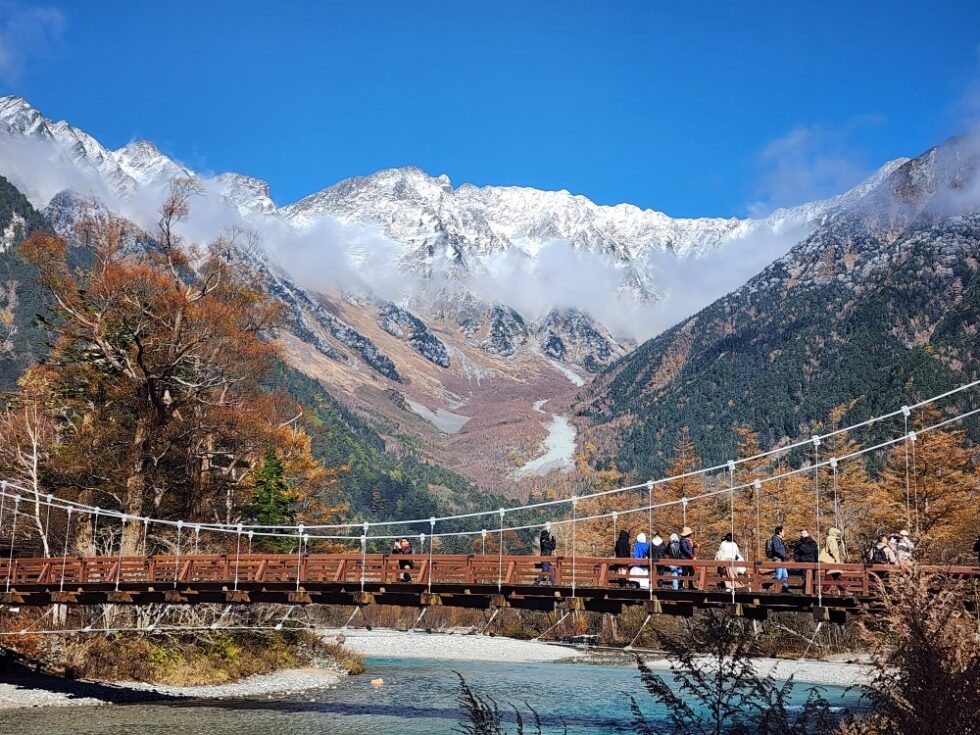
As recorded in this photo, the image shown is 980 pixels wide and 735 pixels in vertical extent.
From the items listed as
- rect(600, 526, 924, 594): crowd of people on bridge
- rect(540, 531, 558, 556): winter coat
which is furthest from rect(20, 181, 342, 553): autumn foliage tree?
rect(600, 526, 924, 594): crowd of people on bridge

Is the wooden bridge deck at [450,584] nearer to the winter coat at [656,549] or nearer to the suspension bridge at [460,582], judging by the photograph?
the suspension bridge at [460,582]

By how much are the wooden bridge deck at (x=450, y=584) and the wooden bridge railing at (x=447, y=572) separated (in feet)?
0.08

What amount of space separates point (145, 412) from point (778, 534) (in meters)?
17.5

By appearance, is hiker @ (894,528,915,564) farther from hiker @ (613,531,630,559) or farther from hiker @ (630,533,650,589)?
hiker @ (613,531,630,559)

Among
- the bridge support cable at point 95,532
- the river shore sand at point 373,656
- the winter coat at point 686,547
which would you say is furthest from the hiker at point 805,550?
the bridge support cable at point 95,532

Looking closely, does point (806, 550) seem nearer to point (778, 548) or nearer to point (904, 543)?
point (778, 548)

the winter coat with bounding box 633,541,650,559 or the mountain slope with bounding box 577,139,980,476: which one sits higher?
the mountain slope with bounding box 577,139,980,476

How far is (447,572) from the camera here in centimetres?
2473

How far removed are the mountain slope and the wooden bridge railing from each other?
6976 cm

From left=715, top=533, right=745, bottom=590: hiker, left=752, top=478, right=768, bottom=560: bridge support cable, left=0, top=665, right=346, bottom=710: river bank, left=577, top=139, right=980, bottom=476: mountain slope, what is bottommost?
left=0, top=665, right=346, bottom=710: river bank

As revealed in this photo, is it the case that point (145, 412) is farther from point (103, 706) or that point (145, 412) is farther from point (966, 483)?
point (966, 483)

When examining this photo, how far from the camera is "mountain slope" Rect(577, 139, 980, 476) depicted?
10212 centimetres

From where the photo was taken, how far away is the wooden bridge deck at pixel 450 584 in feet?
64.7

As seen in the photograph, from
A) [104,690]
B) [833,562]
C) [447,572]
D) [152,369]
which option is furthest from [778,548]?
[152,369]
